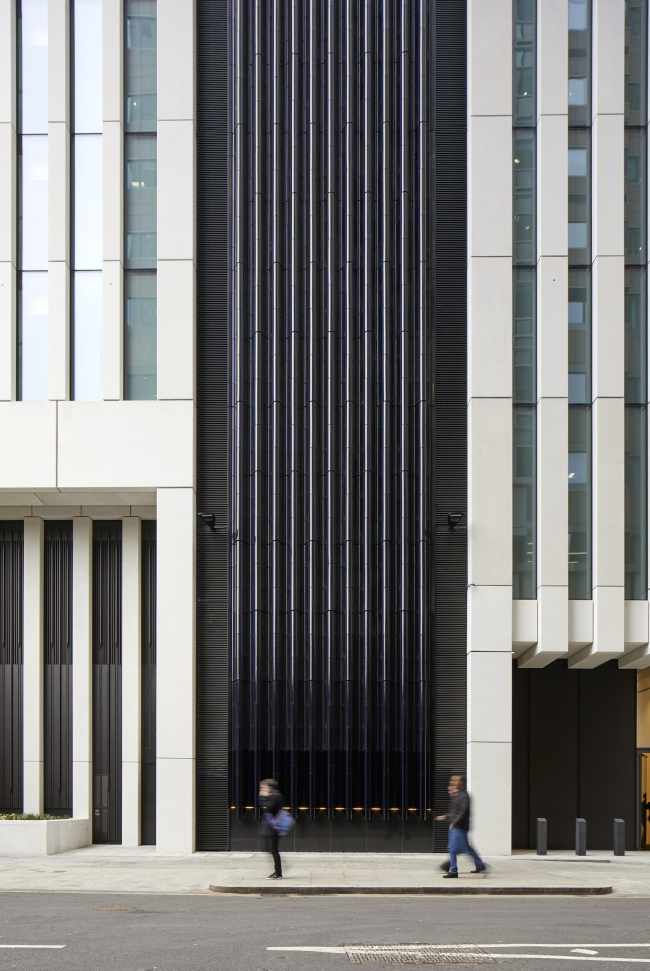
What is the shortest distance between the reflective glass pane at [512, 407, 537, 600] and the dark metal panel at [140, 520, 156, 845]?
798 cm

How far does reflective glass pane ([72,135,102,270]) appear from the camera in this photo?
67.1 ft

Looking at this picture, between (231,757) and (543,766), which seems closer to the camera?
(231,757)

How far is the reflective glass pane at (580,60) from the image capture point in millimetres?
20016

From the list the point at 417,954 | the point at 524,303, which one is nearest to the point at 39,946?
the point at 417,954

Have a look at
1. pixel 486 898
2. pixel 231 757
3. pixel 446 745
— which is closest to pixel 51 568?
pixel 231 757

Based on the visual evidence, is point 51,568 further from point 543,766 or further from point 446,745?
point 543,766

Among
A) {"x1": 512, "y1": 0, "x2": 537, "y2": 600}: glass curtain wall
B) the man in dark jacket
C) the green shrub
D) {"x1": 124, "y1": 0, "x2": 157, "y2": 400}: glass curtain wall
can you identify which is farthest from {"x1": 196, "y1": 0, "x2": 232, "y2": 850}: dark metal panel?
{"x1": 512, "y1": 0, "x2": 537, "y2": 600}: glass curtain wall

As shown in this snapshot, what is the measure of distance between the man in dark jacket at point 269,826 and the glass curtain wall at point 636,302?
8804 millimetres

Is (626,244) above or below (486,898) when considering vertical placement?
above

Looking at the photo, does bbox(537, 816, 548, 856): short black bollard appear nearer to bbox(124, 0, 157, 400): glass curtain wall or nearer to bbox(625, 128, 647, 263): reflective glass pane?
bbox(625, 128, 647, 263): reflective glass pane

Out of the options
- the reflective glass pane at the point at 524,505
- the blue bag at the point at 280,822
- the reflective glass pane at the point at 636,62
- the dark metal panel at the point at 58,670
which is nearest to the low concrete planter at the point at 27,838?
the dark metal panel at the point at 58,670

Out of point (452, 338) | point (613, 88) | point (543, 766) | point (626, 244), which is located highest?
point (613, 88)

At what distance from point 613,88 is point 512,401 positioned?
273 inches

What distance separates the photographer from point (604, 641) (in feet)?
61.7
